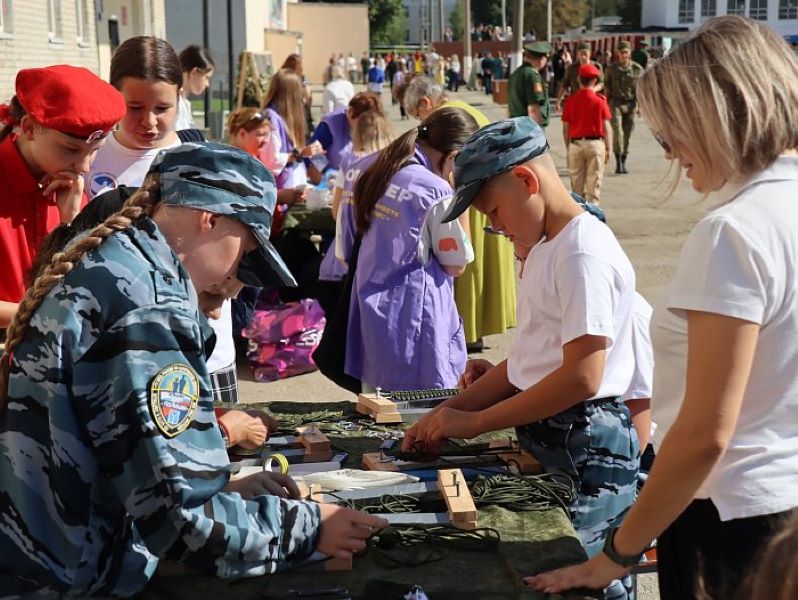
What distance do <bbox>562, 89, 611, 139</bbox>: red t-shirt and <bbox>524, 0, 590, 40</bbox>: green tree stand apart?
60.4 metres

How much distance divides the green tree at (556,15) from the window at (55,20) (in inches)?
2231

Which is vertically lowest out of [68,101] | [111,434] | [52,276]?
[111,434]

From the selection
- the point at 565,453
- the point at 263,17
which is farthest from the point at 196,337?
the point at 263,17

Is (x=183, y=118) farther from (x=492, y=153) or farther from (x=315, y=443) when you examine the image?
(x=492, y=153)

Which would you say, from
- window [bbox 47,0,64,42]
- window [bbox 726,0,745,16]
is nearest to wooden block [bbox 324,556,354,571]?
window [bbox 47,0,64,42]

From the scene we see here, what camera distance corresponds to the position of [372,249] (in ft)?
15.5

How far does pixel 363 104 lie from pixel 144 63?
366 cm

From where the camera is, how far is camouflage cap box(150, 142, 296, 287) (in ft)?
6.05

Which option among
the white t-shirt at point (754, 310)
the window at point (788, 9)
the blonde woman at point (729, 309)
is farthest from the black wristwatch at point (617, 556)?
the window at point (788, 9)

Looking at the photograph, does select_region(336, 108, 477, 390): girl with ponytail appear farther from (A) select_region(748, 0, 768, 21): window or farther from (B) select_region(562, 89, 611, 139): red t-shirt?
(A) select_region(748, 0, 768, 21): window

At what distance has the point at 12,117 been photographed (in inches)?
129

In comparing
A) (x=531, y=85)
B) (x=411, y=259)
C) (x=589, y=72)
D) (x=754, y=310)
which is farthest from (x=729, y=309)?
(x=531, y=85)

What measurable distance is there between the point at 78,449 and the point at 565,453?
1.29 m

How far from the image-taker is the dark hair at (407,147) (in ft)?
15.0
